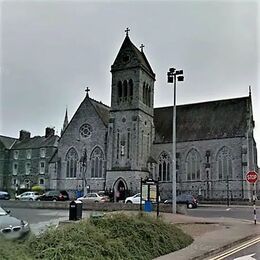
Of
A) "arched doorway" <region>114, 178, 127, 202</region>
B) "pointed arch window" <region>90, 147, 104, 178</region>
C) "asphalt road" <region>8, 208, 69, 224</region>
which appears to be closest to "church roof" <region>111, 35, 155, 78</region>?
"pointed arch window" <region>90, 147, 104, 178</region>

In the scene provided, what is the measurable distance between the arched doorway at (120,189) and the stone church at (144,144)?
0.41ft

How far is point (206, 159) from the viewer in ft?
176

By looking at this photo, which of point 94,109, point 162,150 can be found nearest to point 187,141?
point 162,150

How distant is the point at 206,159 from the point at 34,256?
155 ft

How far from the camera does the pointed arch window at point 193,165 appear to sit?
5447 cm

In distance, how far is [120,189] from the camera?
5144 cm

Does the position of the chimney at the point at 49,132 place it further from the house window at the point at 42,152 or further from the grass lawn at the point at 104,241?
the grass lawn at the point at 104,241

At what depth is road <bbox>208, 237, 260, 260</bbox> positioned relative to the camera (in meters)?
10.3

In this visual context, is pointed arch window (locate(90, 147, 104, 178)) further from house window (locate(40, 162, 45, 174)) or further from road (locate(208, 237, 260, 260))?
road (locate(208, 237, 260, 260))

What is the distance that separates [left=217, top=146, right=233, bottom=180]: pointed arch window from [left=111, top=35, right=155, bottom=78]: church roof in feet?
50.3

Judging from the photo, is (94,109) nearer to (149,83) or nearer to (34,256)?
(149,83)

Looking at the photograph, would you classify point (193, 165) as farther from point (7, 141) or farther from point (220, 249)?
point (220, 249)

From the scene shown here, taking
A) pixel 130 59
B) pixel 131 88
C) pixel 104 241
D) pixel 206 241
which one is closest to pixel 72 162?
pixel 131 88

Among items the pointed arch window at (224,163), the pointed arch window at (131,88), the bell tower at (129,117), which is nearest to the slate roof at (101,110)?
the bell tower at (129,117)
